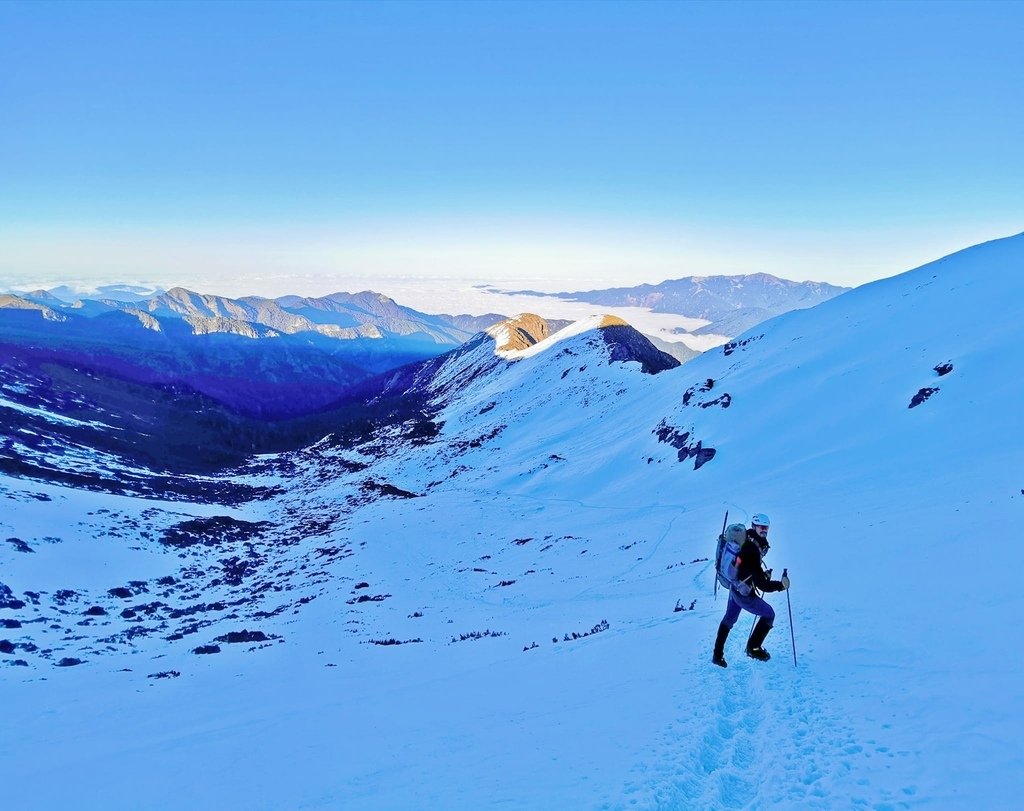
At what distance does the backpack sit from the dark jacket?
2.6 inches

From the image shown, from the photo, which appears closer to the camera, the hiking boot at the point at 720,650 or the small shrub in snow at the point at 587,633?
the hiking boot at the point at 720,650

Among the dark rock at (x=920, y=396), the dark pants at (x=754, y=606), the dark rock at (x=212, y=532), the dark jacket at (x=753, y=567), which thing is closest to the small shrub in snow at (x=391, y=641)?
the dark pants at (x=754, y=606)

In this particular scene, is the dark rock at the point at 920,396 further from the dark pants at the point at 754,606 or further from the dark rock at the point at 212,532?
the dark rock at the point at 212,532

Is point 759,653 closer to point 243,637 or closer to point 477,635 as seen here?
point 477,635

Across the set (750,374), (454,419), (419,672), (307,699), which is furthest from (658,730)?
(454,419)

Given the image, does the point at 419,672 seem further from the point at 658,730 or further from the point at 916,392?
the point at 916,392

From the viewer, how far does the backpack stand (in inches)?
349

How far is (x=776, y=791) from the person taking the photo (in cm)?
623

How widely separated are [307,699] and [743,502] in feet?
79.8

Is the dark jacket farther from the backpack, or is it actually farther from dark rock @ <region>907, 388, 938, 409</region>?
dark rock @ <region>907, 388, 938, 409</region>

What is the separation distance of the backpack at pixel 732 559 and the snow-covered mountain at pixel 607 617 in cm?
153

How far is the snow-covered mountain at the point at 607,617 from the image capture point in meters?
7.19

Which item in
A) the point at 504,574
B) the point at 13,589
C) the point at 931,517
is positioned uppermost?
the point at 931,517

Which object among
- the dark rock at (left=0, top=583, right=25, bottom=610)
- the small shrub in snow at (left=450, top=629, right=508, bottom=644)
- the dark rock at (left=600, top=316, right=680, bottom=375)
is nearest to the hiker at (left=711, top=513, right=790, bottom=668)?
the small shrub in snow at (left=450, top=629, right=508, bottom=644)
